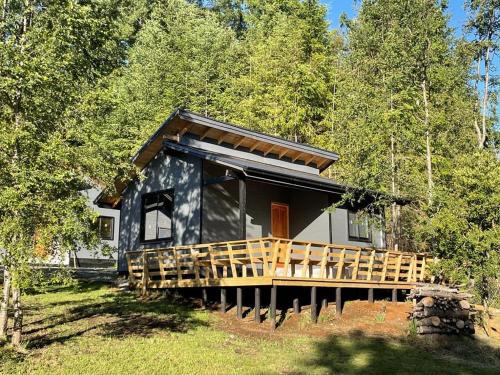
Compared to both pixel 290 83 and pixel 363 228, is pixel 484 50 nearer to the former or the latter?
pixel 363 228

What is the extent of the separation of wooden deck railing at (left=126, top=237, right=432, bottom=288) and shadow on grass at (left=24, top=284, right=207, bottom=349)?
2.61 feet

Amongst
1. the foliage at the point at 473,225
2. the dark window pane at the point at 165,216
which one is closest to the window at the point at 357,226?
the foliage at the point at 473,225

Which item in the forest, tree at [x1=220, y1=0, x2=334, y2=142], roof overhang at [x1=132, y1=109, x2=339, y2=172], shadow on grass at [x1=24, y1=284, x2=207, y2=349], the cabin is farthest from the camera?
tree at [x1=220, y1=0, x2=334, y2=142]

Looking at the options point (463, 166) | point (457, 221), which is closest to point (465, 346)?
point (457, 221)

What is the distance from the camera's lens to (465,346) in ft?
38.0

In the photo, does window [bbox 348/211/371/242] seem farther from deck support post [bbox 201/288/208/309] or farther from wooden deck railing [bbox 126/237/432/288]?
deck support post [bbox 201/288/208/309]

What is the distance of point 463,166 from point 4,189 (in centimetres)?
1215

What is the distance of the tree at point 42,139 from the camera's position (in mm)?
7941

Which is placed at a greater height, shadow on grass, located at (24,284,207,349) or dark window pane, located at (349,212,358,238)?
dark window pane, located at (349,212,358,238)

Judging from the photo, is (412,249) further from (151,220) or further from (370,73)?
(151,220)

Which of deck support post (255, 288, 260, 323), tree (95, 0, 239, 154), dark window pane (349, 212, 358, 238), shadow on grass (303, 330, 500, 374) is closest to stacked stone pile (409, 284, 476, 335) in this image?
shadow on grass (303, 330, 500, 374)

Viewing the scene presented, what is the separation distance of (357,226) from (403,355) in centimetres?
975

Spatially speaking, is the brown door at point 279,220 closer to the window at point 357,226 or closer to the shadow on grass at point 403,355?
the window at point 357,226

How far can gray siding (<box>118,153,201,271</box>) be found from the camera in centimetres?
1598
